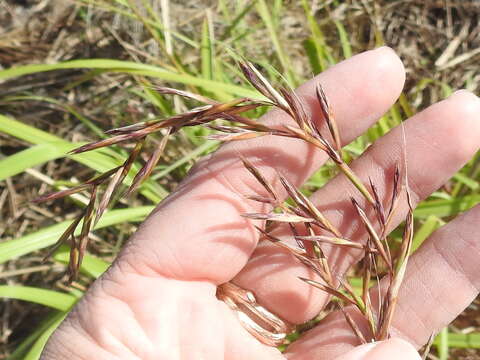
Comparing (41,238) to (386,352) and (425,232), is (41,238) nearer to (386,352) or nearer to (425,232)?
(386,352)

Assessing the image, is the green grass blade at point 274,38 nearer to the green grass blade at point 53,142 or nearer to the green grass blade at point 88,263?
the green grass blade at point 53,142

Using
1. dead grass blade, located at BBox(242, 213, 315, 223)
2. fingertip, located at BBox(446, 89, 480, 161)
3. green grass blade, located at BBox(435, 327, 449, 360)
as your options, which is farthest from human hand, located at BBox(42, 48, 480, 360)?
dead grass blade, located at BBox(242, 213, 315, 223)

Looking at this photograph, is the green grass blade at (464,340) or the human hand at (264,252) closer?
the human hand at (264,252)

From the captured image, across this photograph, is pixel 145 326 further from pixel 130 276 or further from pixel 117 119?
pixel 117 119

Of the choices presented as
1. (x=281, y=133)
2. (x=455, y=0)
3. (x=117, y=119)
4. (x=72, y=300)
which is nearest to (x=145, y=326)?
(x=72, y=300)

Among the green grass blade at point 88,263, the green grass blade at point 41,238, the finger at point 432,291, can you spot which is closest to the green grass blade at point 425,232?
the finger at point 432,291

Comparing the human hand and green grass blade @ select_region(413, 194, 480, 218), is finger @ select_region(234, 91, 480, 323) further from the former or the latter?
green grass blade @ select_region(413, 194, 480, 218)
